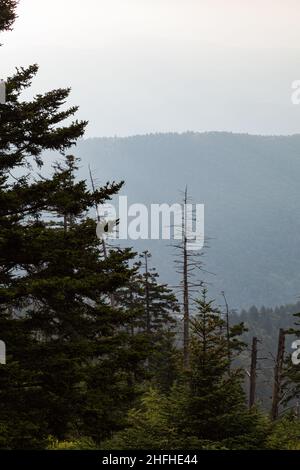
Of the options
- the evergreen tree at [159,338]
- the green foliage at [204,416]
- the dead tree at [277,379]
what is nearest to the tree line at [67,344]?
the green foliage at [204,416]

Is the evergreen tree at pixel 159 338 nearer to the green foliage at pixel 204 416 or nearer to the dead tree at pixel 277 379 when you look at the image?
the green foliage at pixel 204 416

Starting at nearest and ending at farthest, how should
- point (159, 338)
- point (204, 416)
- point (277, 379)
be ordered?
point (204, 416) → point (277, 379) → point (159, 338)

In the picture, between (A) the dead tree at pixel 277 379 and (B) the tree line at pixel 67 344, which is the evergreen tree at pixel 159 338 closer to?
(B) the tree line at pixel 67 344

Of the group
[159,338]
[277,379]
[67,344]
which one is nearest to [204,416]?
[67,344]

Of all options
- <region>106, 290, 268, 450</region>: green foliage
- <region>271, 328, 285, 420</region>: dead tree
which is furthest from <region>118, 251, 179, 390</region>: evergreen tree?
<region>271, 328, 285, 420</region>: dead tree

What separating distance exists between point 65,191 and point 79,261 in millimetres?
1749

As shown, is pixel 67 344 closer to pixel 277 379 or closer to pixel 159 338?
pixel 277 379

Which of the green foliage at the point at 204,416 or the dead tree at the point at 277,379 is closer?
the green foliage at the point at 204,416

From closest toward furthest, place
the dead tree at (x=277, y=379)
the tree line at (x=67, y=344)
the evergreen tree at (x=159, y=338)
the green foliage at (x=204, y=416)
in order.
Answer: the tree line at (x=67, y=344) → the green foliage at (x=204, y=416) → the evergreen tree at (x=159, y=338) → the dead tree at (x=277, y=379)

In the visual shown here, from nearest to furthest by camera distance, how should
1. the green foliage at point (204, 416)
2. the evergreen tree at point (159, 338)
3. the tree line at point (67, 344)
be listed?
the tree line at point (67, 344), the green foliage at point (204, 416), the evergreen tree at point (159, 338)

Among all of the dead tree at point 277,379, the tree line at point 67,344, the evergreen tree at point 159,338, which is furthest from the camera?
the dead tree at point 277,379

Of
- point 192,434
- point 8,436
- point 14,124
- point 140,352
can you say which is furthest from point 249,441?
point 14,124

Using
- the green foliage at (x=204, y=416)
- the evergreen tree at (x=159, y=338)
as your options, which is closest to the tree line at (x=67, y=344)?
the green foliage at (x=204, y=416)
